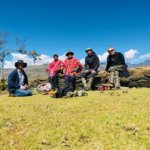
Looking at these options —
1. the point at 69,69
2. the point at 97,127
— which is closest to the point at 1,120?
the point at 97,127

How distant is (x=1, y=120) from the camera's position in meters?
9.25

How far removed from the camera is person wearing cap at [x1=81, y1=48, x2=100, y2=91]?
69.4 ft

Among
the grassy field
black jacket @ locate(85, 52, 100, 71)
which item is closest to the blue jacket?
black jacket @ locate(85, 52, 100, 71)

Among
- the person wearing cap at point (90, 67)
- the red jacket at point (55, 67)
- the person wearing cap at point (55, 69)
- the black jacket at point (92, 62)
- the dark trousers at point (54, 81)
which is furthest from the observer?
the red jacket at point (55, 67)

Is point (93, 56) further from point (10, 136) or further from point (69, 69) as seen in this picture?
→ point (10, 136)

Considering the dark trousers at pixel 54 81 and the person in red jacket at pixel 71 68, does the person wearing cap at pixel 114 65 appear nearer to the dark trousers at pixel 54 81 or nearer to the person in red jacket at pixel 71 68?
the person in red jacket at pixel 71 68

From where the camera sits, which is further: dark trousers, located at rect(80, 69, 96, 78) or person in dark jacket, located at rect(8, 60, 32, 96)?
dark trousers, located at rect(80, 69, 96, 78)

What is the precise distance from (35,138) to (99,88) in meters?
13.9

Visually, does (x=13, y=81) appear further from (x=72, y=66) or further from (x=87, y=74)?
(x=87, y=74)

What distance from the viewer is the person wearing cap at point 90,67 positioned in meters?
21.2

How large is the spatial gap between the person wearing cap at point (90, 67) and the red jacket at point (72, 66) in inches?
46.0

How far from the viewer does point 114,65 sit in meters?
21.3

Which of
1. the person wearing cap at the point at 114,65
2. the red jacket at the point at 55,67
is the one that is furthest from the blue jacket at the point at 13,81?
the person wearing cap at the point at 114,65

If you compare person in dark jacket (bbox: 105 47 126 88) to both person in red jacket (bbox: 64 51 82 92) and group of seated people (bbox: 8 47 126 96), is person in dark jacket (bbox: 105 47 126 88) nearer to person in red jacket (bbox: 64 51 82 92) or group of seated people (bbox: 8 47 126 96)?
group of seated people (bbox: 8 47 126 96)
